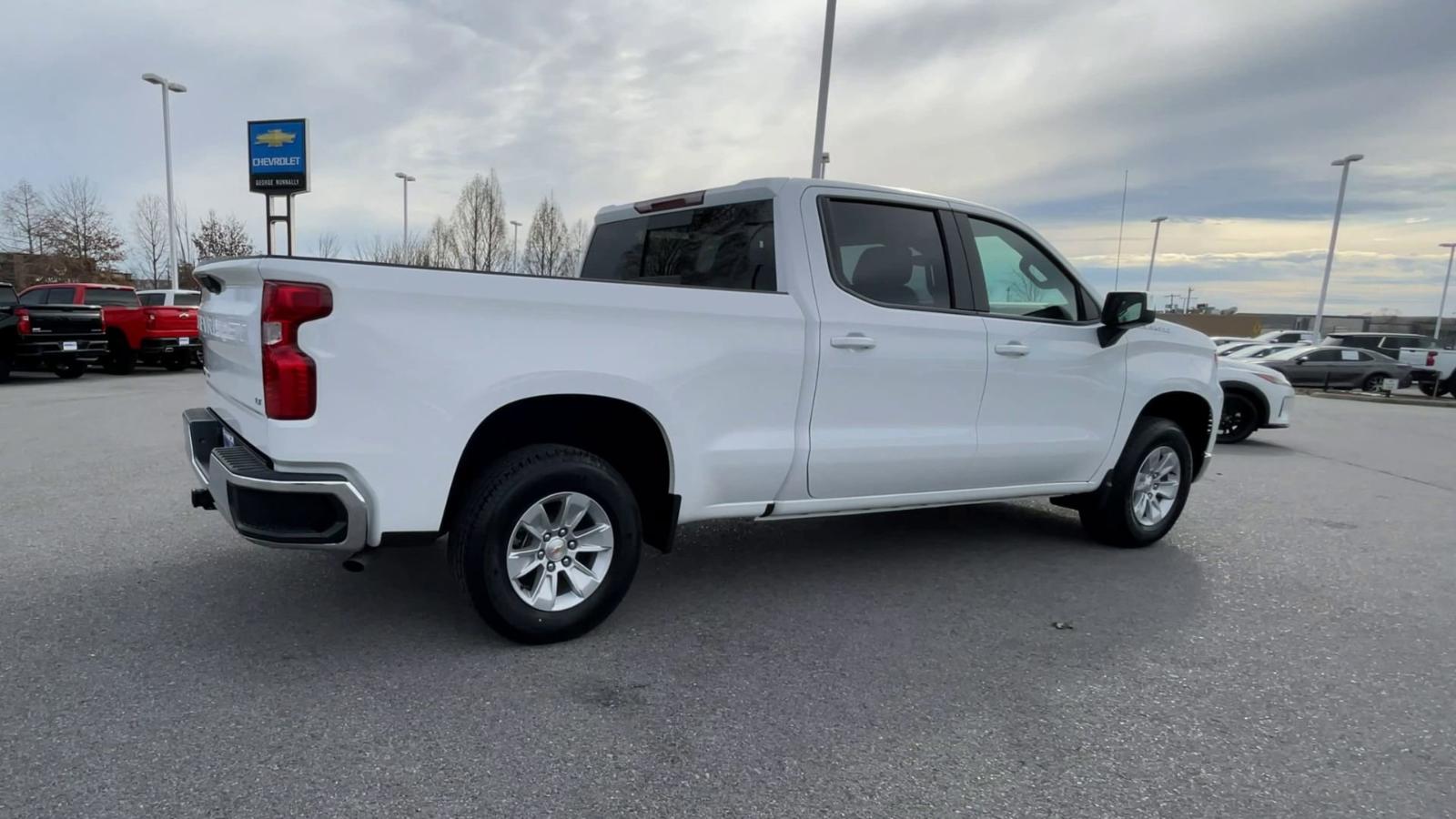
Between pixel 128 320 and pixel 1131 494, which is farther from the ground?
pixel 1131 494

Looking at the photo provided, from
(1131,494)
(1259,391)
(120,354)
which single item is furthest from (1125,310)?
(120,354)

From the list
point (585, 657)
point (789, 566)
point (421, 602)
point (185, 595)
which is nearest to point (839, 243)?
point (789, 566)

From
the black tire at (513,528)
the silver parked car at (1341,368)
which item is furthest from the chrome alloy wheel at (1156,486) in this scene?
the silver parked car at (1341,368)

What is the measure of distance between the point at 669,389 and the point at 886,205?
1615 millimetres

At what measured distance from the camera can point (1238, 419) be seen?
10.4m

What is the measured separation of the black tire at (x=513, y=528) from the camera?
3.20 m

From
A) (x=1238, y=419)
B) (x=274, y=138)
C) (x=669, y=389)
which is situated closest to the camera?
(x=669, y=389)

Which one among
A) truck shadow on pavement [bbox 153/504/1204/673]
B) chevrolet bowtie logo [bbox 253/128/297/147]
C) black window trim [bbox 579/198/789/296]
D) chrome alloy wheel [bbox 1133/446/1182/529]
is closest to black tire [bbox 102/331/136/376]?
chevrolet bowtie logo [bbox 253/128/297/147]

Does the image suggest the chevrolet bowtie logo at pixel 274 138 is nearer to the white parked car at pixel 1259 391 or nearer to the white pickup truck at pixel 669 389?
the white pickup truck at pixel 669 389

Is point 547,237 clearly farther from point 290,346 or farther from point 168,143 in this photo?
point 290,346

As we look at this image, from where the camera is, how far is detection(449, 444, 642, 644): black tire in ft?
10.5

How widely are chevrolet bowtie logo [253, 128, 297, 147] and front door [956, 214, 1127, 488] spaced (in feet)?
86.6

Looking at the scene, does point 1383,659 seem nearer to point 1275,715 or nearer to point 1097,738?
point 1275,715

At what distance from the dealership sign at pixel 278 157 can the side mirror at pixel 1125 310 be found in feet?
84.9
